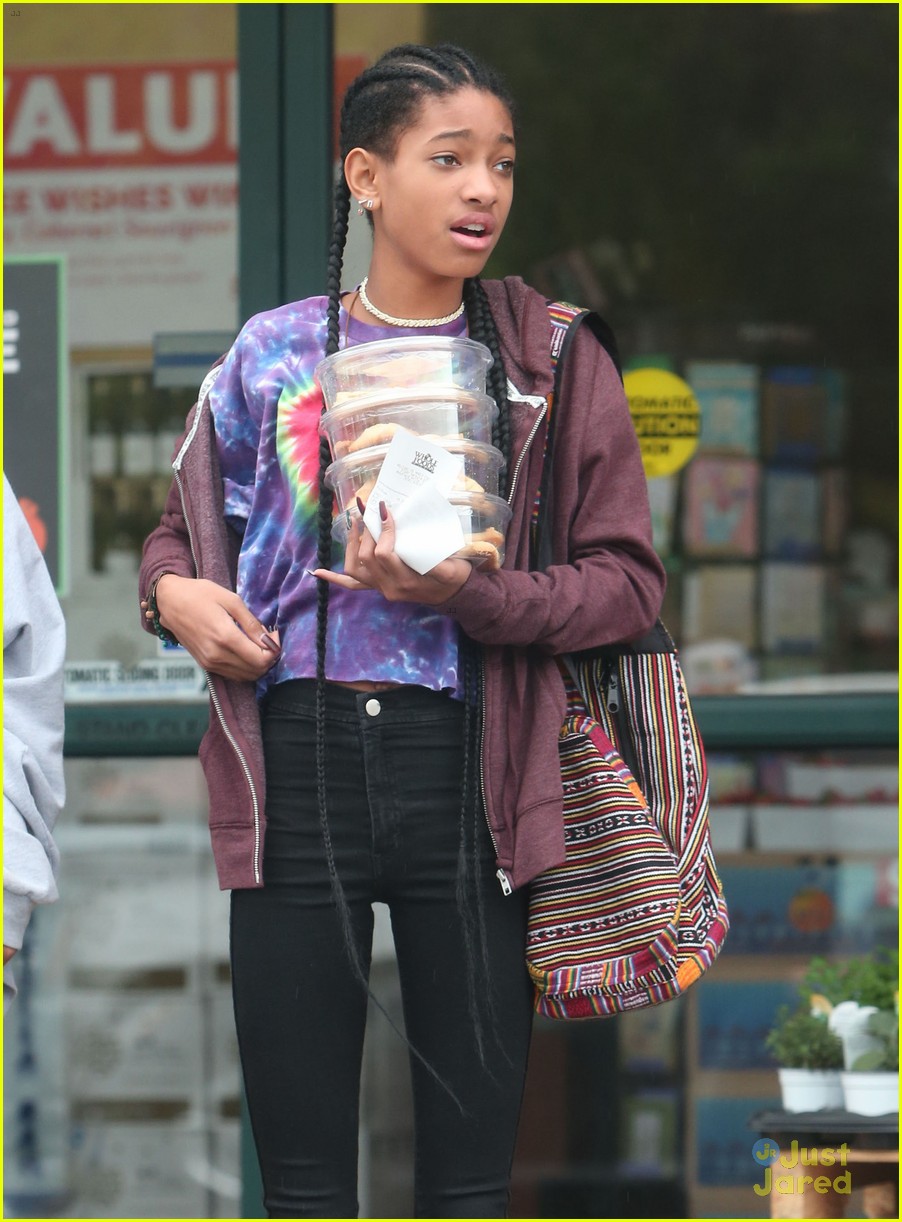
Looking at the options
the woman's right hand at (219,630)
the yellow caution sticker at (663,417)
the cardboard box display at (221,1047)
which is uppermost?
the yellow caution sticker at (663,417)

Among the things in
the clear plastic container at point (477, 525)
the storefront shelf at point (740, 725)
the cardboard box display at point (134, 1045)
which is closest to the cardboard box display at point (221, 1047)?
the cardboard box display at point (134, 1045)

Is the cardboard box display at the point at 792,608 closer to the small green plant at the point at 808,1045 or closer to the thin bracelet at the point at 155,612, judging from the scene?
the small green plant at the point at 808,1045

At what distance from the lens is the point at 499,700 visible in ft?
6.77

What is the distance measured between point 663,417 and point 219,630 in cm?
219

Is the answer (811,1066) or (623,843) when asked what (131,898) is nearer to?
Result: (811,1066)

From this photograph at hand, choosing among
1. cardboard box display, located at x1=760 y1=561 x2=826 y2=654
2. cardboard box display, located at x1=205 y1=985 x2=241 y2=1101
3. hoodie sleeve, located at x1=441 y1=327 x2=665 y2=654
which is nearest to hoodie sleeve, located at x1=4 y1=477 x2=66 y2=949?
hoodie sleeve, located at x1=441 y1=327 x2=665 y2=654

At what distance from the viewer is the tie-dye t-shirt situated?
2059 millimetres

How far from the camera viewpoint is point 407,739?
2.04m

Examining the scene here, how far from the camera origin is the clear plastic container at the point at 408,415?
76.2 inches

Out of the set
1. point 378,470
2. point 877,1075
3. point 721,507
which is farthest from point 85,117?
point 877,1075

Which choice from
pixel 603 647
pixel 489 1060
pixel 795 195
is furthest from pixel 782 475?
pixel 489 1060

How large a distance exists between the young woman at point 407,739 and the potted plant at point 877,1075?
1237 mm

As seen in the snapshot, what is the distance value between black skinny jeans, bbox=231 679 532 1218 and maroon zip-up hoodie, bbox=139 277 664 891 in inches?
1.8

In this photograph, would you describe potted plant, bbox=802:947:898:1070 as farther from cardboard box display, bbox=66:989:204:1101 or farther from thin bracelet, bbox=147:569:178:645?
thin bracelet, bbox=147:569:178:645
